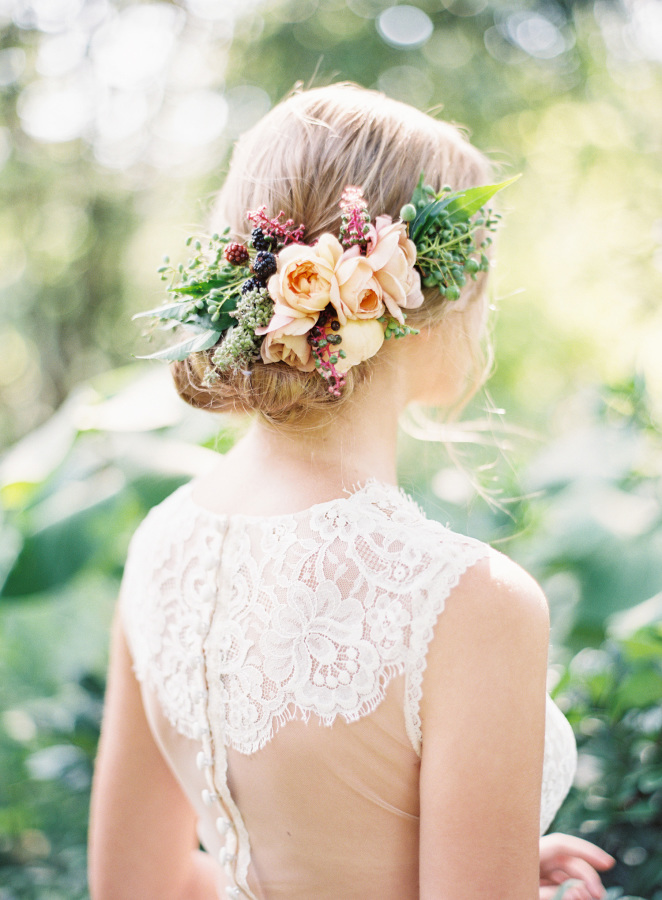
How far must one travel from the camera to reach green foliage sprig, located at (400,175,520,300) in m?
0.79

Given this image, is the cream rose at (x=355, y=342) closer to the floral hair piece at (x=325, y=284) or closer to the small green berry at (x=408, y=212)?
the floral hair piece at (x=325, y=284)

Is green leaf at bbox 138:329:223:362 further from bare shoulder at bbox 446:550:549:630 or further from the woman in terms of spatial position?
bare shoulder at bbox 446:550:549:630

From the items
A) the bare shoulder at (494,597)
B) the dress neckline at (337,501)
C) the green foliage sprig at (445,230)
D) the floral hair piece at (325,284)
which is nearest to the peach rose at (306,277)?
the floral hair piece at (325,284)

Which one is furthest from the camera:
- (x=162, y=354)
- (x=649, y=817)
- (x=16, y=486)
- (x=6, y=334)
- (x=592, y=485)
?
(x=6, y=334)

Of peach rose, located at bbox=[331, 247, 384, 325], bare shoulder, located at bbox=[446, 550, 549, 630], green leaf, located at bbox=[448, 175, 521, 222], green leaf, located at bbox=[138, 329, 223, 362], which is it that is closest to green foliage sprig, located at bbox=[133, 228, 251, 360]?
green leaf, located at bbox=[138, 329, 223, 362]

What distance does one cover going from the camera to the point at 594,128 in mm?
4664

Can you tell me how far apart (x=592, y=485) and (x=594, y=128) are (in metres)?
4.30

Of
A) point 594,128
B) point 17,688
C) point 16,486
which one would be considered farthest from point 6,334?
point 594,128

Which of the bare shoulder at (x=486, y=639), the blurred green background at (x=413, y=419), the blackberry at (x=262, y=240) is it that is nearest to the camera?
the bare shoulder at (x=486, y=639)

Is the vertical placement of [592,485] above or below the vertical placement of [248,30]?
below

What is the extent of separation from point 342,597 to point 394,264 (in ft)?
1.22

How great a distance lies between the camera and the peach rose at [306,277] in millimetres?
726

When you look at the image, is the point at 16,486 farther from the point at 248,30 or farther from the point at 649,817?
the point at 248,30

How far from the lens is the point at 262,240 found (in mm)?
761
